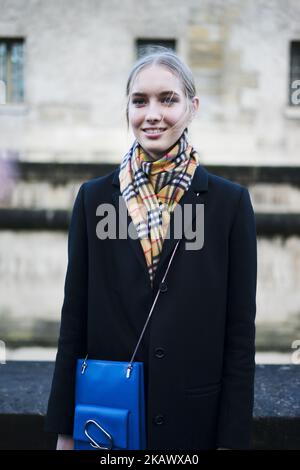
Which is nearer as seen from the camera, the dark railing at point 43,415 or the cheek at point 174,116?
the cheek at point 174,116

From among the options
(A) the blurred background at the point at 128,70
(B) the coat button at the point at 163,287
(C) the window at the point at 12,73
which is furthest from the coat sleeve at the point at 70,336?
(C) the window at the point at 12,73

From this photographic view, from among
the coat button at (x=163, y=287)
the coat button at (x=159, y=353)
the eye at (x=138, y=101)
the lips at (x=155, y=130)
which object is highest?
the eye at (x=138, y=101)

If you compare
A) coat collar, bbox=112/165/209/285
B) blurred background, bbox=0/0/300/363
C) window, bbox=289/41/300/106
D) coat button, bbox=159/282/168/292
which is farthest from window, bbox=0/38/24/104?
coat button, bbox=159/282/168/292

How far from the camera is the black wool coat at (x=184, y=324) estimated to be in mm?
1469

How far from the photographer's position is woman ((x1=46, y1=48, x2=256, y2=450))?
147 centimetres

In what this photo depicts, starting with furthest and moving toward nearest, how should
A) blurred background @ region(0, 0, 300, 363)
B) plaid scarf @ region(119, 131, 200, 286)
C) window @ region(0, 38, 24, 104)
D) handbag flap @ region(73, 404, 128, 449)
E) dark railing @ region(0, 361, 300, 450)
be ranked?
window @ region(0, 38, 24, 104)
blurred background @ region(0, 0, 300, 363)
dark railing @ region(0, 361, 300, 450)
plaid scarf @ region(119, 131, 200, 286)
handbag flap @ region(73, 404, 128, 449)

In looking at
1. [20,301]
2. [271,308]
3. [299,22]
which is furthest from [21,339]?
[299,22]

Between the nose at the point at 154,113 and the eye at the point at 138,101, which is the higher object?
the eye at the point at 138,101

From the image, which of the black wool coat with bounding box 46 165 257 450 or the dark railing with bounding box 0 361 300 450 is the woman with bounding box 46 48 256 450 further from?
the dark railing with bounding box 0 361 300 450

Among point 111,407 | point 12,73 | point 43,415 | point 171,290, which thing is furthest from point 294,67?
point 111,407

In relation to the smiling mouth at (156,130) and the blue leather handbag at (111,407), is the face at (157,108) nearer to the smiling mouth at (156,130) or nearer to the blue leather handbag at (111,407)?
the smiling mouth at (156,130)

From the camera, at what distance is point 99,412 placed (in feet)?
4.68

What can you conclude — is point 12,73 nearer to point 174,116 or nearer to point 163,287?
point 174,116

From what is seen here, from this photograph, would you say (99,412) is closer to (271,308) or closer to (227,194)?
(227,194)
